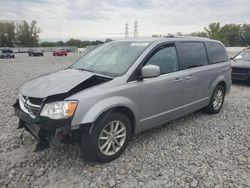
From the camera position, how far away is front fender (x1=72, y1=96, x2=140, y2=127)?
2.89 meters

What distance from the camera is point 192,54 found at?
4.66 meters

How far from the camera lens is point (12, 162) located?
330 centimetres

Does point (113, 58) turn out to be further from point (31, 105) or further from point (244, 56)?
point (244, 56)

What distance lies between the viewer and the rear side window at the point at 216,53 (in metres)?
5.24

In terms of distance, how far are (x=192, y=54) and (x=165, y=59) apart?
3.01 feet

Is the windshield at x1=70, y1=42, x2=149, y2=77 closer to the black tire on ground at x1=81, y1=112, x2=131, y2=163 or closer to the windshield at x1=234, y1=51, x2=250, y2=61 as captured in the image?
the black tire on ground at x1=81, y1=112, x2=131, y2=163

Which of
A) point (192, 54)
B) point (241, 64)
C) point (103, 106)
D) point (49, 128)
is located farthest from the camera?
point (241, 64)

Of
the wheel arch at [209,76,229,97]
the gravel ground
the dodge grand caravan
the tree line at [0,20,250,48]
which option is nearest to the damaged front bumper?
the dodge grand caravan

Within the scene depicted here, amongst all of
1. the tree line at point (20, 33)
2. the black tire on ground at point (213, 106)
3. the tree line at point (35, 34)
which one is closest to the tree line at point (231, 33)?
the tree line at point (35, 34)

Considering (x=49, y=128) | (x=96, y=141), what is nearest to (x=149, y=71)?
(x=96, y=141)

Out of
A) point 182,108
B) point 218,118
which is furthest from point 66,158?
point 218,118

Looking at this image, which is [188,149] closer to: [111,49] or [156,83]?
[156,83]

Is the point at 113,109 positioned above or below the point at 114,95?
below

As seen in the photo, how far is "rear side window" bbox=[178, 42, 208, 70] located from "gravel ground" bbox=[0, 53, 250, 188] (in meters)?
1.27
